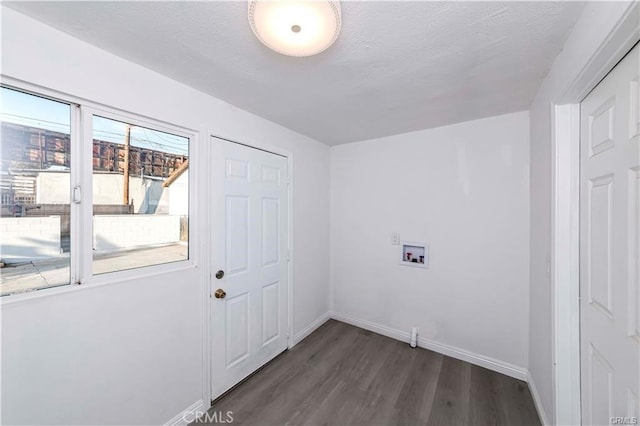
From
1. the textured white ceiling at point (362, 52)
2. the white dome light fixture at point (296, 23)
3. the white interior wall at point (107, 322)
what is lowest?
the white interior wall at point (107, 322)

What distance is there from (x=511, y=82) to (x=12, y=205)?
2.88 metres

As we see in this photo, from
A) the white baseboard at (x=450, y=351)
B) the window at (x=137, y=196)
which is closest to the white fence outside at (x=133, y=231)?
the window at (x=137, y=196)

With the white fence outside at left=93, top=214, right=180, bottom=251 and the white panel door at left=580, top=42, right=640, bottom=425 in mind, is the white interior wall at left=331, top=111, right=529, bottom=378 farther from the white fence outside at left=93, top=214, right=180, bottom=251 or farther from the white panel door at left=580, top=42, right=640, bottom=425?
the white fence outside at left=93, top=214, right=180, bottom=251

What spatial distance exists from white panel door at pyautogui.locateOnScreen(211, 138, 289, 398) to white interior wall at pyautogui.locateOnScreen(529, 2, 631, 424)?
2086mm

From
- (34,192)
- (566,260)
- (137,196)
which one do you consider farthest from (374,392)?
(34,192)

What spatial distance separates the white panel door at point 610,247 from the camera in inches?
35.4

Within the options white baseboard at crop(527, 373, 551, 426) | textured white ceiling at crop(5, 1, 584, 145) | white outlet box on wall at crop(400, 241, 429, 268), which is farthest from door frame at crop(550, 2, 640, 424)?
white outlet box on wall at crop(400, 241, 429, 268)

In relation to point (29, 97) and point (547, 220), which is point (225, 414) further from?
point (547, 220)

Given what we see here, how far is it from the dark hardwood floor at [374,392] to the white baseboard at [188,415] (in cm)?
9

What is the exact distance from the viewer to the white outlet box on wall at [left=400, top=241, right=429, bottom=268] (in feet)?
8.31

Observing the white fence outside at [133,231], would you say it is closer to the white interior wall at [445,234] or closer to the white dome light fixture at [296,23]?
the white dome light fixture at [296,23]

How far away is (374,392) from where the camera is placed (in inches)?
76.4

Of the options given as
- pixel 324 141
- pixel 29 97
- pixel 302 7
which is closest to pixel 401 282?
pixel 324 141

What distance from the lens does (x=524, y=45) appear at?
48.3 inches
